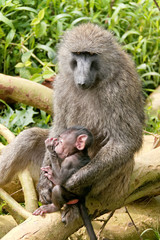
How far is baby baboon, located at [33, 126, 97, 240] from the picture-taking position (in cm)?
384

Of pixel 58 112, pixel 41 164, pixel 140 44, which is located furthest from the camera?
pixel 140 44

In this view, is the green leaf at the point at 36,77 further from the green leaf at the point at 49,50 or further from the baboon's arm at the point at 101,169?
the baboon's arm at the point at 101,169

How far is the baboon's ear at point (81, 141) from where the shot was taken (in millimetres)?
3875

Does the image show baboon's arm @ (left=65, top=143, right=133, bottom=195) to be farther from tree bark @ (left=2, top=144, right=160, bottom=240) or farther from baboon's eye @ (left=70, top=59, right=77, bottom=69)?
baboon's eye @ (left=70, top=59, right=77, bottom=69)

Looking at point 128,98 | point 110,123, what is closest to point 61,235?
point 110,123

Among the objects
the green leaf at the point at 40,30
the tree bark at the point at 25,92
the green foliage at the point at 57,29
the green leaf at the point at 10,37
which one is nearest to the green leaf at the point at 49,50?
the green foliage at the point at 57,29

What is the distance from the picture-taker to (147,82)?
25.6 feet

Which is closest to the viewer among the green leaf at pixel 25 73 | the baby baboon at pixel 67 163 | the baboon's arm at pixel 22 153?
the baby baboon at pixel 67 163

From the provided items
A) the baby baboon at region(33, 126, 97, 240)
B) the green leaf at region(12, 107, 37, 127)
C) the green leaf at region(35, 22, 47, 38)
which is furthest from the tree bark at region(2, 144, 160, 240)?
the green leaf at region(35, 22, 47, 38)

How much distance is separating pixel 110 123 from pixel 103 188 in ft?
1.92

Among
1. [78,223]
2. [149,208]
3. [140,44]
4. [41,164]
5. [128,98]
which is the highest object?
[140,44]

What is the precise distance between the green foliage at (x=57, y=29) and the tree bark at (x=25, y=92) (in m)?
0.34

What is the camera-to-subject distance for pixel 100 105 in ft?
13.8

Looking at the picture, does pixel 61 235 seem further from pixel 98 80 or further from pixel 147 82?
pixel 147 82
